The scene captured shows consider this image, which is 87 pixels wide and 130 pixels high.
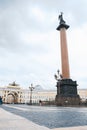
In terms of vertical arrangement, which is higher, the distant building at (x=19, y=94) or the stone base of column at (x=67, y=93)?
the stone base of column at (x=67, y=93)

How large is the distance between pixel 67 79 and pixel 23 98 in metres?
93.3

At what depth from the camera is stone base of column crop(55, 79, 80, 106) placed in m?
33.3

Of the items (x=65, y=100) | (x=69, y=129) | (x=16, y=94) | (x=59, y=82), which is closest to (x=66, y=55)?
(x=59, y=82)

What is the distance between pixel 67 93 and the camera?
33.8 meters

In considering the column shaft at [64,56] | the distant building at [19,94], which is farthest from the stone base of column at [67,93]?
the distant building at [19,94]

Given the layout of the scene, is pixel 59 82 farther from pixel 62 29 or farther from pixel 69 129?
pixel 69 129

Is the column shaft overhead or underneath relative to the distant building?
overhead

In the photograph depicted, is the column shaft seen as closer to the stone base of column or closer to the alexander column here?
the alexander column

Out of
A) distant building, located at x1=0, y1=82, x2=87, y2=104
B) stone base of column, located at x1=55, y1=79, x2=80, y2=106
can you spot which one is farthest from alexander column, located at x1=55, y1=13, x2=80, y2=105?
distant building, located at x1=0, y1=82, x2=87, y2=104

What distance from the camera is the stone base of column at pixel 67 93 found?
33.3 metres

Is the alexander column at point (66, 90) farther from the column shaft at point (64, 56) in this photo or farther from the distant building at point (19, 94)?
the distant building at point (19, 94)

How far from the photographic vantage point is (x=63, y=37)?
40031 millimetres

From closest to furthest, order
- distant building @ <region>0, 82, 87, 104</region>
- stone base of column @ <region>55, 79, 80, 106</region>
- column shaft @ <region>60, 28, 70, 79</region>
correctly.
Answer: stone base of column @ <region>55, 79, 80, 106</region> → column shaft @ <region>60, 28, 70, 79</region> → distant building @ <region>0, 82, 87, 104</region>

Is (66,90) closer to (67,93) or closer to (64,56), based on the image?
(67,93)
